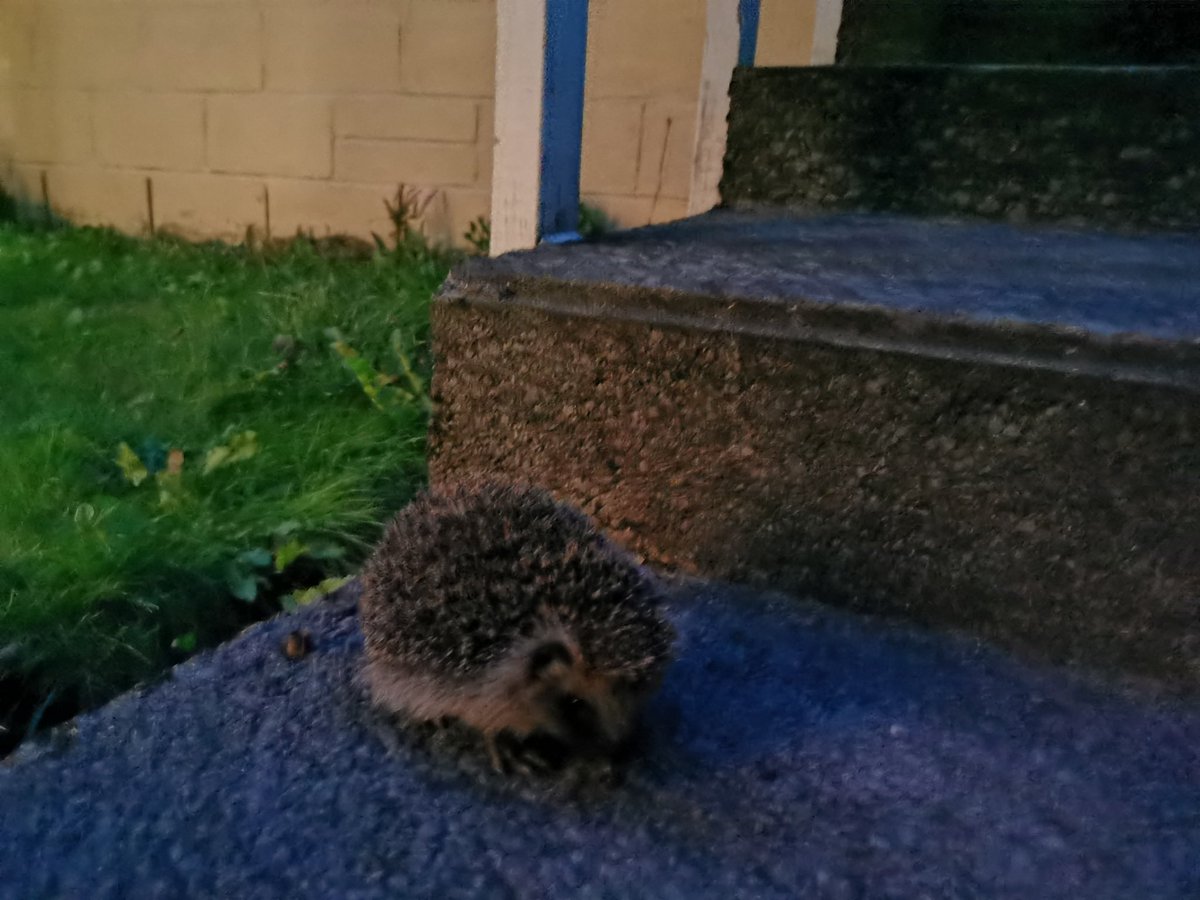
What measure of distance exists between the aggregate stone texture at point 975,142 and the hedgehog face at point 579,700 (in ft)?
5.98

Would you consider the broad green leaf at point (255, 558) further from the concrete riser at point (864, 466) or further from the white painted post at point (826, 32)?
the white painted post at point (826, 32)

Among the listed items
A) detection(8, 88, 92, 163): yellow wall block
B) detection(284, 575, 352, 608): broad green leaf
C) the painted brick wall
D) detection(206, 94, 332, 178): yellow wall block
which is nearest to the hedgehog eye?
detection(284, 575, 352, 608): broad green leaf

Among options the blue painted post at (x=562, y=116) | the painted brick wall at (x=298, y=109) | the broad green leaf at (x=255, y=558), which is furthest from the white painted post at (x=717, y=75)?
the broad green leaf at (x=255, y=558)

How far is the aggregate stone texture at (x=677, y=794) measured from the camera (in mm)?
1055

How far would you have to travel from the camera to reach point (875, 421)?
4.89 feet

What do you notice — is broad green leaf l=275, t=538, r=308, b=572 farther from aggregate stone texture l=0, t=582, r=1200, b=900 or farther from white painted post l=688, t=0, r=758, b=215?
white painted post l=688, t=0, r=758, b=215

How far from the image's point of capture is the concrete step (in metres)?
1.37

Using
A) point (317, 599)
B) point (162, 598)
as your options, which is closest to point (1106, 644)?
point (317, 599)

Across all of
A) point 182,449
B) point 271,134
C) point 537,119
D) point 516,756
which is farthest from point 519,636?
point 271,134

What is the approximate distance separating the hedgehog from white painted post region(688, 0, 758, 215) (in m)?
1.84

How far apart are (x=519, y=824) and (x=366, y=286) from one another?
3.00 m

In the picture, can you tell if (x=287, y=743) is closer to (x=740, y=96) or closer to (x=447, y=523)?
(x=447, y=523)

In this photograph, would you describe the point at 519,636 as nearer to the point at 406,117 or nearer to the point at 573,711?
the point at 573,711

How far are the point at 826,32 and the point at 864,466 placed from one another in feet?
7.01
